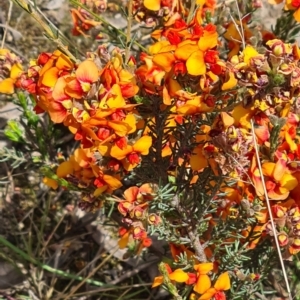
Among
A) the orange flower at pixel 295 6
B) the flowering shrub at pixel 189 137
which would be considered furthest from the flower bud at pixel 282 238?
the orange flower at pixel 295 6

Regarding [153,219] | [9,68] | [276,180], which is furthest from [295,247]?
[9,68]

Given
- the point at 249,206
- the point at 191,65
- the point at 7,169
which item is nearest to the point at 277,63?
the point at 191,65

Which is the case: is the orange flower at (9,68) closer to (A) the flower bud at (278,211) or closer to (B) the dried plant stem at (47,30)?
(B) the dried plant stem at (47,30)

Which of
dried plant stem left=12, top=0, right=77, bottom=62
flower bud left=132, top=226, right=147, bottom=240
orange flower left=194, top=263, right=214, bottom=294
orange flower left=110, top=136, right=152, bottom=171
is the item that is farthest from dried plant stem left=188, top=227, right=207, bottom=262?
dried plant stem left=12, top=0, right=77, bottom=62

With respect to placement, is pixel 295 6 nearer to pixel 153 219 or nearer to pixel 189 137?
pixel 189 137

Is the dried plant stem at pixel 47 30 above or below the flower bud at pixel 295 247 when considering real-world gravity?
above

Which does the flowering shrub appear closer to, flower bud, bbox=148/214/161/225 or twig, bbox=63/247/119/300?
flower bud, bbox=148/214/161/225

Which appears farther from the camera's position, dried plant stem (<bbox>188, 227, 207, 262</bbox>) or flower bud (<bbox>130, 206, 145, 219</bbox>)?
dried plant stem (<bbox>188, 227, 207, 262</bbox>)

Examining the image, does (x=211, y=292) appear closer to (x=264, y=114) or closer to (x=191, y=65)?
(x=264, y=114)
